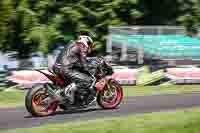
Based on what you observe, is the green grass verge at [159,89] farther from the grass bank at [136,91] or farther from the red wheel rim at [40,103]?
the red wheel rim at [40,103]

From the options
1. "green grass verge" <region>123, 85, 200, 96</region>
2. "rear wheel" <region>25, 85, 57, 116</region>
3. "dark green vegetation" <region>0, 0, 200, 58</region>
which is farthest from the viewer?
"dark green vegetation" <region>0, 0, 200, 58</region>

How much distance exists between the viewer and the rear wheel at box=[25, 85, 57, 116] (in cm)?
1146

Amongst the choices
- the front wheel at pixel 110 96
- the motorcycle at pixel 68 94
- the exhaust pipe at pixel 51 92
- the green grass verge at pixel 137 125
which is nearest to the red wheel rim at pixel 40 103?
the motorcycle at pixel 68 94

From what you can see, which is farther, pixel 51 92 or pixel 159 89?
pixel 159 89

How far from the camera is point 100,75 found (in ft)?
40.9

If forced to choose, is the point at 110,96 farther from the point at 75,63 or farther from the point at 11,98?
the point at 11,98

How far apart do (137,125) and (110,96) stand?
3.06 m

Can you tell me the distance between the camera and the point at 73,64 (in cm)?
1199

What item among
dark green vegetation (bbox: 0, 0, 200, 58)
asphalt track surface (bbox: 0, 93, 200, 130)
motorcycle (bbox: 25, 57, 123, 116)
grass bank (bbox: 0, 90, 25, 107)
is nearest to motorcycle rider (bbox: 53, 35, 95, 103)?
motorcycle (bbox: 25, 57, 123, 116)

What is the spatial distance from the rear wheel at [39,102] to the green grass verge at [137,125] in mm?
1348

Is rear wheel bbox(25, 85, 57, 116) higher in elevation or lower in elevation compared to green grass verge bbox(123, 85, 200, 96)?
higher

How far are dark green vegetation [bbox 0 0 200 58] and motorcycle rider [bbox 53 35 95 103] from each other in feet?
37.2

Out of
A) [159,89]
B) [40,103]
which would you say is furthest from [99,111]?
[159,89]

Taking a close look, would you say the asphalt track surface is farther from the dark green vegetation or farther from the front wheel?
the dark green vegetation
